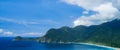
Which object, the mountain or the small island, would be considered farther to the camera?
the mountain

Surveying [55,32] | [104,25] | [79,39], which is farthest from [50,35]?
[104,25]

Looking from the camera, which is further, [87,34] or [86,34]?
[86,34]

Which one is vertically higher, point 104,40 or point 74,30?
point 74,30

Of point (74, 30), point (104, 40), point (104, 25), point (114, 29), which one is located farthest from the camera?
point (74, 30)

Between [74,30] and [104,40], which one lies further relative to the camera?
[74,30]

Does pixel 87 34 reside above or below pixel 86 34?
below

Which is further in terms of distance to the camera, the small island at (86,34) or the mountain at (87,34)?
the mountain at (87,34)

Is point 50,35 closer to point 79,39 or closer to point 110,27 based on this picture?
point 79,39

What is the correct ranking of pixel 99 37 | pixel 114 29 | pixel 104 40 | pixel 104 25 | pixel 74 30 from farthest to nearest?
pixel 74 30
pixel 104 25
pixel 114 29
pixel 99 37
pixel 104 40
